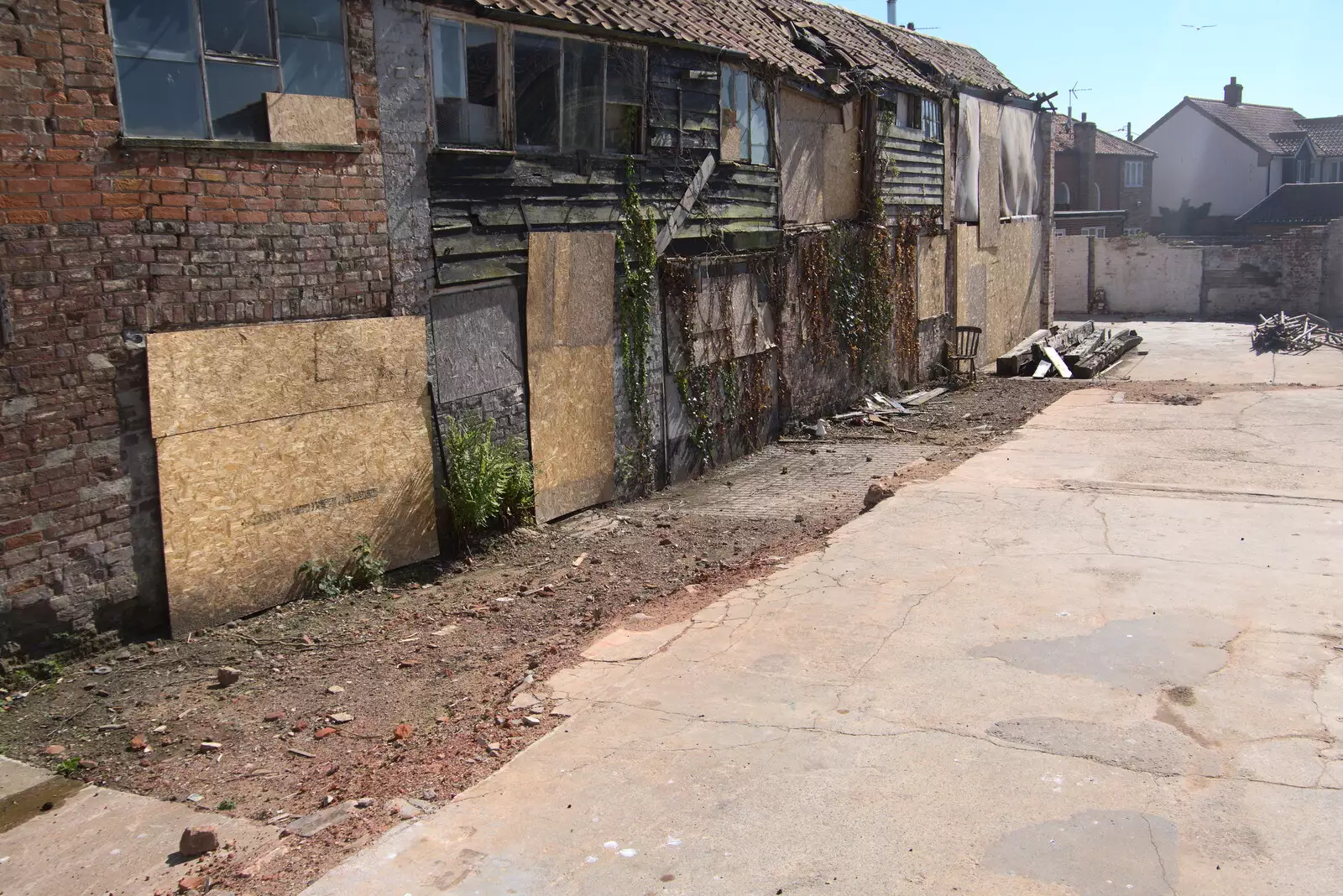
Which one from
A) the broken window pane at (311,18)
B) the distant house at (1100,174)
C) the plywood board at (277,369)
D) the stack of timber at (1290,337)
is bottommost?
the stack of timber at (1290,337)

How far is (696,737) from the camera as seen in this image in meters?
5.09

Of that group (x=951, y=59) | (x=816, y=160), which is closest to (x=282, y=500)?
(x=816, y=160)

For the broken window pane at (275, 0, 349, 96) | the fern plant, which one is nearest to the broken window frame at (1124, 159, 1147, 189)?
the fern plant

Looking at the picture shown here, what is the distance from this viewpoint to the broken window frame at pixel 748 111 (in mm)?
12102

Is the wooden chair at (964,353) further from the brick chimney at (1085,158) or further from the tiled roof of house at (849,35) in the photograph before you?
the brick chimney at (1085,158)

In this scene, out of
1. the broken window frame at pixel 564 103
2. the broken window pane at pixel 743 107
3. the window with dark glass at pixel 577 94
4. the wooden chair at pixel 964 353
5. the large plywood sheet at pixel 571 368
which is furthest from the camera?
the wooden chair at pixel 964 353

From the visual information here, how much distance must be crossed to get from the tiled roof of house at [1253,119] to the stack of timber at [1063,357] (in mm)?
34393

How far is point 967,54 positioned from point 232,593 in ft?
66.5

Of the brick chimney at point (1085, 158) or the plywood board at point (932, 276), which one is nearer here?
the plywood board at point (932, 276)

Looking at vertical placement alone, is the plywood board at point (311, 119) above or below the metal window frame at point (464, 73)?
below

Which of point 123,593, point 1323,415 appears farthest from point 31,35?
point 1323,415

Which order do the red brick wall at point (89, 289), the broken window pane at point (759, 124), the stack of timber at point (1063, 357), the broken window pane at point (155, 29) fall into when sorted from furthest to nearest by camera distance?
the stack of timber at point (1063, 357)
the broken window pane at point (759, 124)
the broken window pane at point (155, 29)
the red brick wall at point (89, 289)

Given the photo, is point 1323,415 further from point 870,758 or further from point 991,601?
point 870,758

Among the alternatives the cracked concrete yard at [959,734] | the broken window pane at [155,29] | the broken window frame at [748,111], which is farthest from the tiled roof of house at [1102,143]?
the broken window pane at [155,29]
